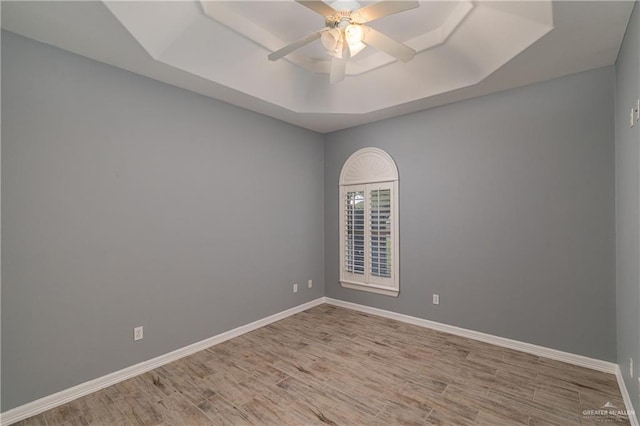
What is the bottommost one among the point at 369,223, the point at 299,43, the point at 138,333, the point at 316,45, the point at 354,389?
the point at 354,389

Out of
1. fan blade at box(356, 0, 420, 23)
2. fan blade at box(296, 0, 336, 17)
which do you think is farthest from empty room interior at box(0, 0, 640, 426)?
fan blade at box(296, 0, 336, 17)

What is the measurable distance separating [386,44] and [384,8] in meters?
0.32

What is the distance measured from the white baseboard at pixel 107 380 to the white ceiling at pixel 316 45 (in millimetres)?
2706

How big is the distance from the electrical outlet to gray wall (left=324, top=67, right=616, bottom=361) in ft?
9.49

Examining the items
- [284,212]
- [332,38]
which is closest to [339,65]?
[332,38]

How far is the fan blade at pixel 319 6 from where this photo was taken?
71.4 inches

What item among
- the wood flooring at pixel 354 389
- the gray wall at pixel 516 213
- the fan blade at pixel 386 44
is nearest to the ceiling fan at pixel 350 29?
the fan blade at pixel 386 44

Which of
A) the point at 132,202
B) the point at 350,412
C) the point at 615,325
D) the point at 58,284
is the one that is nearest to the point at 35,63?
the point at 132,202

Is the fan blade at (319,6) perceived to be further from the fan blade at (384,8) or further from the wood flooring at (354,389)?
the wood flooring at (354,389)

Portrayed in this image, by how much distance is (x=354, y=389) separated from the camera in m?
2.45

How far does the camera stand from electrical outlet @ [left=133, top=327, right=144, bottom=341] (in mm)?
2707

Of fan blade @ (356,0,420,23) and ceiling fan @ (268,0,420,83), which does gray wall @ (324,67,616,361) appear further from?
fan blade @ (356,0,420,23)

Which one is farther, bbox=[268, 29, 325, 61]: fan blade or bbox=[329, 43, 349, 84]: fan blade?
bbox=[329, 43, 349, 84]: fan blade

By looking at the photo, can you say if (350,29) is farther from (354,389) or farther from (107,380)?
(107,380)
